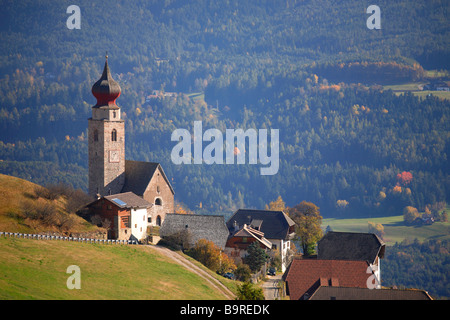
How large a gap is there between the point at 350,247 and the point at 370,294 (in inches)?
764

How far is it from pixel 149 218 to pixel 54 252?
84.1 ft

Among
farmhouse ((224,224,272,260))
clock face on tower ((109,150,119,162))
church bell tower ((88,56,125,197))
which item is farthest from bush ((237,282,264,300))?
clock face on tower ((109,150,119,162))

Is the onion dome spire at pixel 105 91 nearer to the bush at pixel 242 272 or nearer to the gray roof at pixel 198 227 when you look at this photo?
the gray roof at pixel 198 227

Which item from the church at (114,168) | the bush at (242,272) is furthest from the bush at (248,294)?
the church at (114,168)

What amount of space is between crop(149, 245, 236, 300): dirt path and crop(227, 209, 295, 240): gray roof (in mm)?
13101

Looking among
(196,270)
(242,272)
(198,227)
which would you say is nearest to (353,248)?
(242,272)

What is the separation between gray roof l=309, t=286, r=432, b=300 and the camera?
237ft

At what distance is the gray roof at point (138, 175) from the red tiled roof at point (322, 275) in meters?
21.8

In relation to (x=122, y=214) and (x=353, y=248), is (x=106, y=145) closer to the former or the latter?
(x=122, y=214)

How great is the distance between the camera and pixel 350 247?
92000mm

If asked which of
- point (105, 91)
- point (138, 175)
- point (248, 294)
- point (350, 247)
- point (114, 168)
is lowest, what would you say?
point (248, 294)
